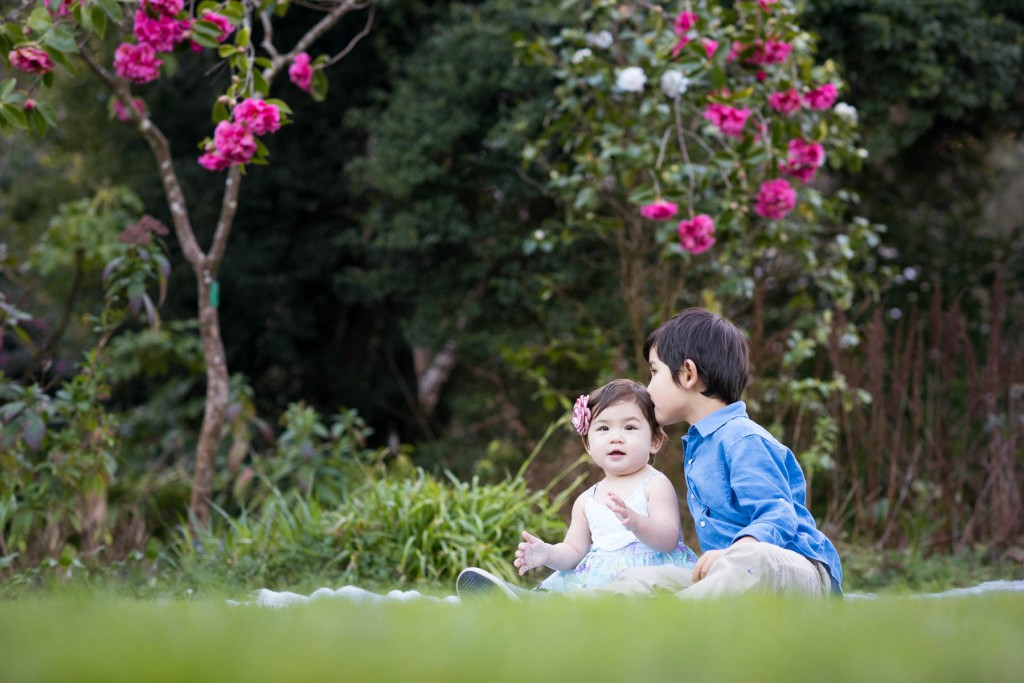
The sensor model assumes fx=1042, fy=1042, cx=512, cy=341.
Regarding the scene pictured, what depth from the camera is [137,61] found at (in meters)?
4.59

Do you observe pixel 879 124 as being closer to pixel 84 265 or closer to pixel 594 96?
pixel 594 96

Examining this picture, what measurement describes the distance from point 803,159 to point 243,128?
110 inches

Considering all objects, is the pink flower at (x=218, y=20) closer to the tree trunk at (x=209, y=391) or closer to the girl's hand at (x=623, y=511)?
the tree trunk at (x=209, y=391)

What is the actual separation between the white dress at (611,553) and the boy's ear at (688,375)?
1.00 ft

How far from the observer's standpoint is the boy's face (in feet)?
10.1

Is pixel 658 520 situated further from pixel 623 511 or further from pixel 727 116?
pixel 727 116

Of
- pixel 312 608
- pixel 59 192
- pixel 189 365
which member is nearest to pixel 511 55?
pixel 189 365

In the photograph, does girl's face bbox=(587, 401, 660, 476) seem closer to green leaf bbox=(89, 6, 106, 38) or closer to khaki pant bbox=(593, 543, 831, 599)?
khaki pant bbox=(593, 543, 831, 599)

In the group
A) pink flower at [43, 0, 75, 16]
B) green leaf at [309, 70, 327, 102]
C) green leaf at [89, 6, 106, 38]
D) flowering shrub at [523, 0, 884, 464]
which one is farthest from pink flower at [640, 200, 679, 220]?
A: pink flower at [43, 0, 75, 16]

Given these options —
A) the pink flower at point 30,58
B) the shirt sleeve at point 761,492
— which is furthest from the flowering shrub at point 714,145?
the pink flower at point 30,58

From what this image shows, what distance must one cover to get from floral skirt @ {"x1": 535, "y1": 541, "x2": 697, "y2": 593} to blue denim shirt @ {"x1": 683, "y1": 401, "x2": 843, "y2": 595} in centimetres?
13

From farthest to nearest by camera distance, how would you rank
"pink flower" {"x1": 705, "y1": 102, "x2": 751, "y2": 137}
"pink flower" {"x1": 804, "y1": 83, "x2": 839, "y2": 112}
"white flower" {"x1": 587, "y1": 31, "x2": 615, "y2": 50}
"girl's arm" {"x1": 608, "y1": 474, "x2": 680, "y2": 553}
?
"white flower" {"x1": 587, "y1": 31, "x2": 615, "y2": 50} → "pink flower" {"x1": 804, "y1": 83, "x2": 839, "y2": 112} → "pink flower" {"x1": 705, "y1": 102, "x2": 751, "y2": 137} → "girl's arm" {"x1": 608, "y1": 474, "x2": 680, "y2": 553}

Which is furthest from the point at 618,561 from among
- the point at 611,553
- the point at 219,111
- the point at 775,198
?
the point at 775,198

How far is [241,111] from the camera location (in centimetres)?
425
